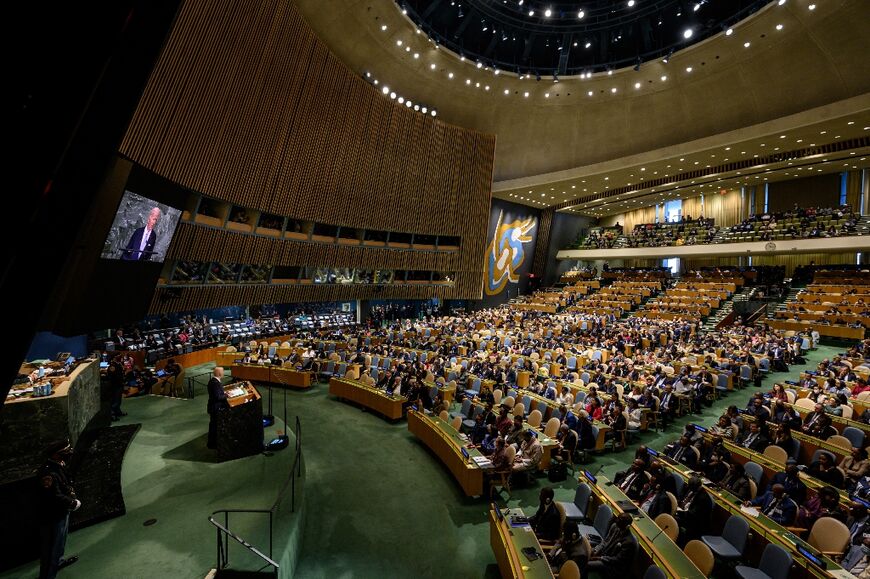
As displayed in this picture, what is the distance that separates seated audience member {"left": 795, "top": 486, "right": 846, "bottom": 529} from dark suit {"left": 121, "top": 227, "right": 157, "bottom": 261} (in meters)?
10.7

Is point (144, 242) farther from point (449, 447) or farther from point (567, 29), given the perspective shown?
point (567, 29)

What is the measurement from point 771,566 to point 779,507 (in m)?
1.28

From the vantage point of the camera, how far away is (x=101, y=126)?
4.03ft

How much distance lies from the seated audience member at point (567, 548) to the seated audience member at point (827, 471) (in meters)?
4.02

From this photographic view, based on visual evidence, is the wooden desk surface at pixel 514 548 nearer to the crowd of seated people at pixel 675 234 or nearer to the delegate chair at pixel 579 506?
the delegate chair at pixel 579 506

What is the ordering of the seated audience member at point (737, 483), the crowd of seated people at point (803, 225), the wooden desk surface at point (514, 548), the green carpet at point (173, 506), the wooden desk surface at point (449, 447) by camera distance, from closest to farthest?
1. the wooden desk surface at point (514, 548)
2. the green carpet at point (173, 506)
3. the seated audience member at point (737, 483)
4. the wooden desk surface at point (449, 447)
5. the crowd of seated people at point (803, 225)

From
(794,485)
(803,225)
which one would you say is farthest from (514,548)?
(803,225)

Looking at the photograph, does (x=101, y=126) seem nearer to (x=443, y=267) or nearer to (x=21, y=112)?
(x=21, y=112)

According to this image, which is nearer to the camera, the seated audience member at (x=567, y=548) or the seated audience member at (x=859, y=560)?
the seated audience member at (x=859, y=560)

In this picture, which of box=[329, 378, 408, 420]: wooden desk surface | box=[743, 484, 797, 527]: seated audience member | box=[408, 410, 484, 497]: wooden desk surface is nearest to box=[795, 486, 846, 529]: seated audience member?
box=[743, 484, 797, 527]: seated audience member

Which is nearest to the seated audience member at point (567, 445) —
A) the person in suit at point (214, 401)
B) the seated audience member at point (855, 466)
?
the seated audience member at point (855, 466)

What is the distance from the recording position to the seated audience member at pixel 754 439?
22.8 feet

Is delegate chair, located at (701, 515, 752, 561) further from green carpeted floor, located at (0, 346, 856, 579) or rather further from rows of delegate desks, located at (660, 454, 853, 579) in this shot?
green carpeted floor, located at (0, 346, 856, 579)

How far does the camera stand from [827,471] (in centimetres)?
582
